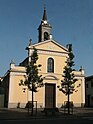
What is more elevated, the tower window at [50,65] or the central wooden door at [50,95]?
the tower window at [50,65]

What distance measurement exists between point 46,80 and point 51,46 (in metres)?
6.41

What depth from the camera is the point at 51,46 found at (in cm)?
4066

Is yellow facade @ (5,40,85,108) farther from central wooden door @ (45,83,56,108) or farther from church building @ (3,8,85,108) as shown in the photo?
central wooden door @ (45,83,56,108)

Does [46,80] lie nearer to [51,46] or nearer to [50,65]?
[50,65]

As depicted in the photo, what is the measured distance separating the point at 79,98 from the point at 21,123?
25.2 meters

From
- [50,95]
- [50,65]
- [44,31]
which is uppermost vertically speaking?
[44,31]

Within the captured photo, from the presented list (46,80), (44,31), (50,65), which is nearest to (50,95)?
(46,80)

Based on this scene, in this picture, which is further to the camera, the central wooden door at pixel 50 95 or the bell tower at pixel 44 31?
the bell tower at pixel 44 31

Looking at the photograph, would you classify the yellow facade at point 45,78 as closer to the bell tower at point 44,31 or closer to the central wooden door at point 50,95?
the central wooden door at point 50,95

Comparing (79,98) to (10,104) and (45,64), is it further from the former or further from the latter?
(10,104)

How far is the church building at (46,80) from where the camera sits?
120 ft

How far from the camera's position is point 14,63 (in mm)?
37344

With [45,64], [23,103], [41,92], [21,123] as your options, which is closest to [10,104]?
[23,103]

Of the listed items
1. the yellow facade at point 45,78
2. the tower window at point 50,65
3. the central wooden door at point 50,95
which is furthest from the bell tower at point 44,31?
the central wooden door at point 50,95
